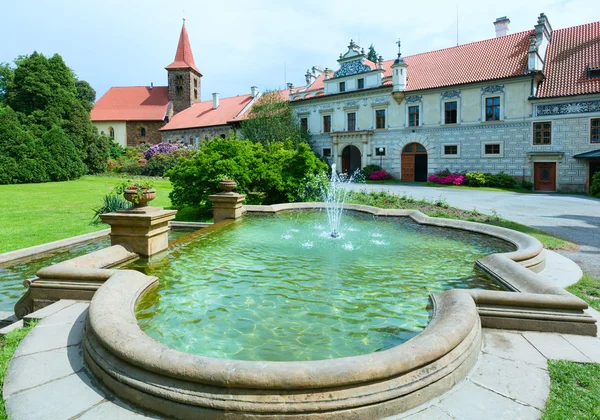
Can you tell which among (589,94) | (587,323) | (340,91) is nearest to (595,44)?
(589,94)

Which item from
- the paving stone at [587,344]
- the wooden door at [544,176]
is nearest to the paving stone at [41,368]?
the paving stone at [587,344]

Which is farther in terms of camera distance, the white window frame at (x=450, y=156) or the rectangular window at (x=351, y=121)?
the rectangular window at (x=351, y=121)

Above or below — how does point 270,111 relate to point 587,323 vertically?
above

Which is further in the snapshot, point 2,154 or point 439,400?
point 2,154

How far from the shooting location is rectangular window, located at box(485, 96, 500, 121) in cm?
2970

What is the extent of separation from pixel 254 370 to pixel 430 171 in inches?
1295

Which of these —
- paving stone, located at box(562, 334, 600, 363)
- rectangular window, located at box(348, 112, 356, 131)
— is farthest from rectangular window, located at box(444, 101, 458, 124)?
paving stone, located at box(562, 334, 600, 363)

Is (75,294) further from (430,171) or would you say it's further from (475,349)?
(430,171)

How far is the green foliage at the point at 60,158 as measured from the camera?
3312 centimetres

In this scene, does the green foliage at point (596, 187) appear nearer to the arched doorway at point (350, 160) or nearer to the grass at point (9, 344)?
the arched doorway at point (350, 160)

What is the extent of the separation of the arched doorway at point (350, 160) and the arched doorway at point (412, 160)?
6.53 m

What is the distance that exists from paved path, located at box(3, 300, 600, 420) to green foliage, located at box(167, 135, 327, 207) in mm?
10334

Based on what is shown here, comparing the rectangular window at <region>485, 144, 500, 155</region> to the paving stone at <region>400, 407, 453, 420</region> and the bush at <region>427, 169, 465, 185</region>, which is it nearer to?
the bush at <region>427, 169, 465, 185</region>

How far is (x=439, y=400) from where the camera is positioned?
3.02m
